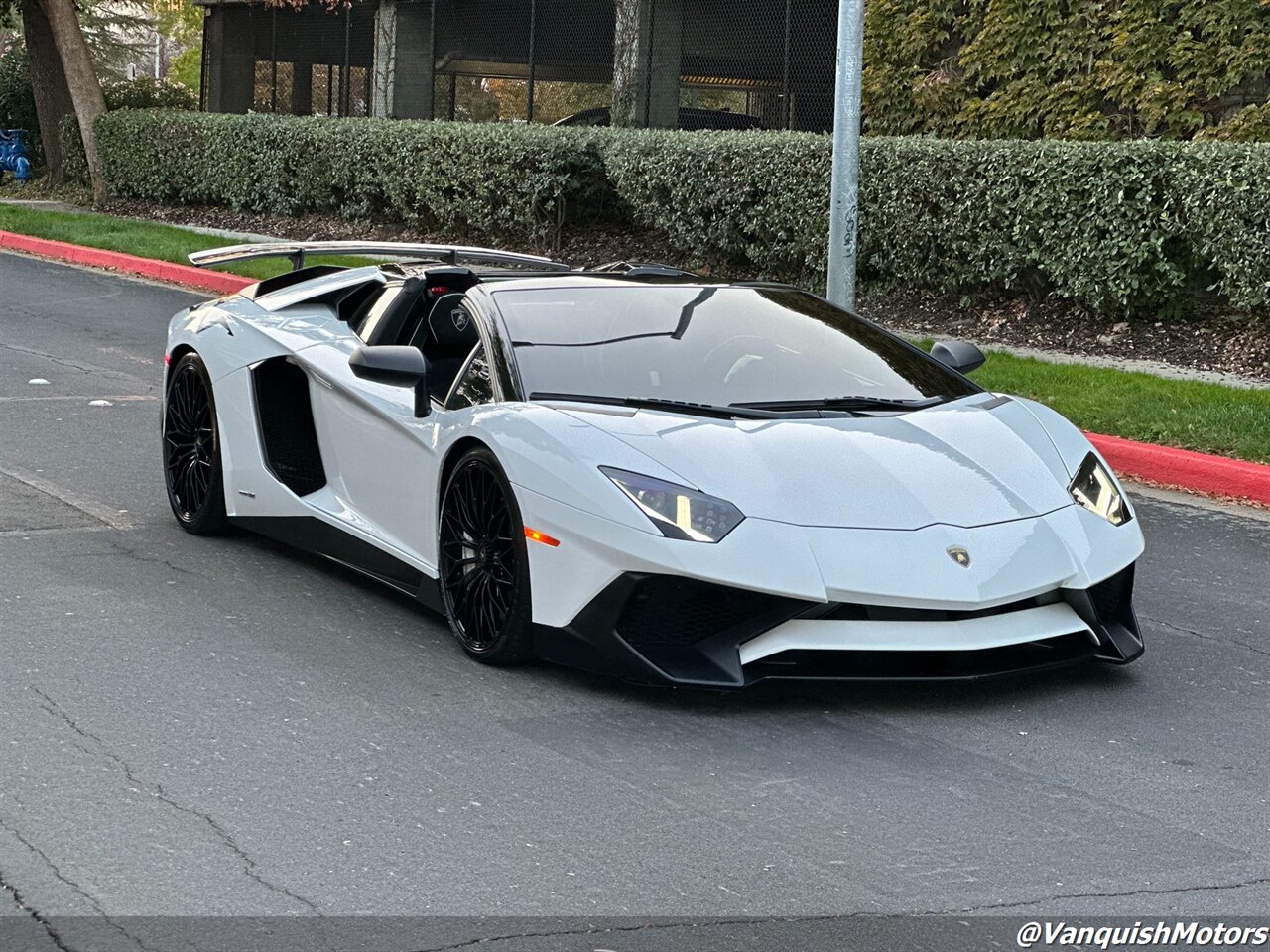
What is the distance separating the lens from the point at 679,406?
5898 millimetres

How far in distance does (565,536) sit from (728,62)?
57.3ft

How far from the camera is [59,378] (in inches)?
467

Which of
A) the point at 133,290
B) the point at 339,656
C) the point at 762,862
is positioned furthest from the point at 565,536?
the point at 133,290

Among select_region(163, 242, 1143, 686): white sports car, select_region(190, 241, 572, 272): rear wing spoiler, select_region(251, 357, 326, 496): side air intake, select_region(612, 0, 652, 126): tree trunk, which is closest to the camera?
select_region(163, 242, 1143, 686): white sports car

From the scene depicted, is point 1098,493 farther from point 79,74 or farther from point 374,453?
point 79,74

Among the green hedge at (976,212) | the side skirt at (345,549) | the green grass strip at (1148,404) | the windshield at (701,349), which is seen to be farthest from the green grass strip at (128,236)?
the windshield at (701,349)

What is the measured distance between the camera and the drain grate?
766 centimetres

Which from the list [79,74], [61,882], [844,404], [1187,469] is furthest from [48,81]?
[61,882]

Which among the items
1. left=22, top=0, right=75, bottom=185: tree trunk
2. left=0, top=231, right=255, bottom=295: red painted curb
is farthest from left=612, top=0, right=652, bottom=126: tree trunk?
left=22, top=0, right=75, bottom=185: tree trunk

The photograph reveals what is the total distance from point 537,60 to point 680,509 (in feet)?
67.3

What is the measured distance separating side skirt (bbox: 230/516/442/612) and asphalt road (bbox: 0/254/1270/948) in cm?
14

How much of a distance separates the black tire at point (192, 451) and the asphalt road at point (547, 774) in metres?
0.52

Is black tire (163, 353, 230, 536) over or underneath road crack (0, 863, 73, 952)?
over

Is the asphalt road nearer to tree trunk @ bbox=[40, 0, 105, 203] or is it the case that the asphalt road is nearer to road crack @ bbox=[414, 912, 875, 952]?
road crack @ bbox=[414, 912, 875, 952]
